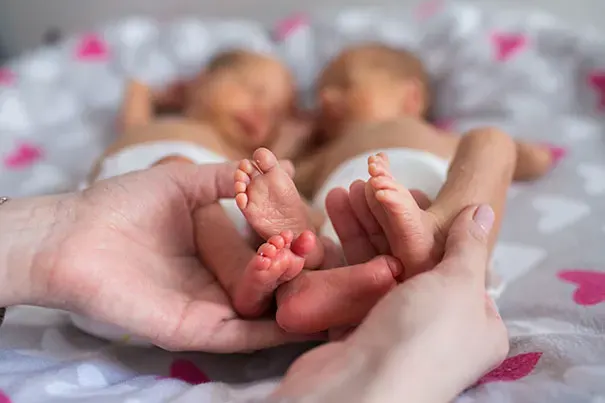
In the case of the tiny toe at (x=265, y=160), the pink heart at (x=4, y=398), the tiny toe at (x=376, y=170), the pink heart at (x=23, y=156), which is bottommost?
the pink heart at (x=4, y=398)

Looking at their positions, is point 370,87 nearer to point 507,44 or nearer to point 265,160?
point 507,44

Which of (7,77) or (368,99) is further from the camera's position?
(7,77)

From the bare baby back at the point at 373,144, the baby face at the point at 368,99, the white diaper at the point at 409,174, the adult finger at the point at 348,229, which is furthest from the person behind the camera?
the baby face at the point at 368,99

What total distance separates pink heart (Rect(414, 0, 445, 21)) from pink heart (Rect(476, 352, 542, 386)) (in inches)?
41.5

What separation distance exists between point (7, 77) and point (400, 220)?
45.1 inches

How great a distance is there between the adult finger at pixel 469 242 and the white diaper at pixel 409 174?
5.3 inches

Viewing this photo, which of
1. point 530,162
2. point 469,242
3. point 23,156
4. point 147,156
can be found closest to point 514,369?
point 469,242

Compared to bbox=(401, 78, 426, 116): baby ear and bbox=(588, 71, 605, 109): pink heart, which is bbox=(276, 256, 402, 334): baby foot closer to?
bbox=(401, 78, 426, 116): baby ear

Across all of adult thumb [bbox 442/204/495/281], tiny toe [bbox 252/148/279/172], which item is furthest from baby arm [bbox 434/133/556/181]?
tiny toe [bbox 252/148/279/172]

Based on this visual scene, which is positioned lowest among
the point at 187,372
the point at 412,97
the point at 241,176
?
the point at 187,372

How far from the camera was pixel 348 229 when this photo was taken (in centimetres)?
77

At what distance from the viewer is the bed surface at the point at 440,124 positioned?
0.69m

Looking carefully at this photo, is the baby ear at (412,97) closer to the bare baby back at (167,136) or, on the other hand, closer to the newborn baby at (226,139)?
the newborn baby at (226,139)

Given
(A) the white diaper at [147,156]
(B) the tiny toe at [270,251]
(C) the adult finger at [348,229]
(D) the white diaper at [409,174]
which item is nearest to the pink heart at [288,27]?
(A) the white diaper at [147,156]
